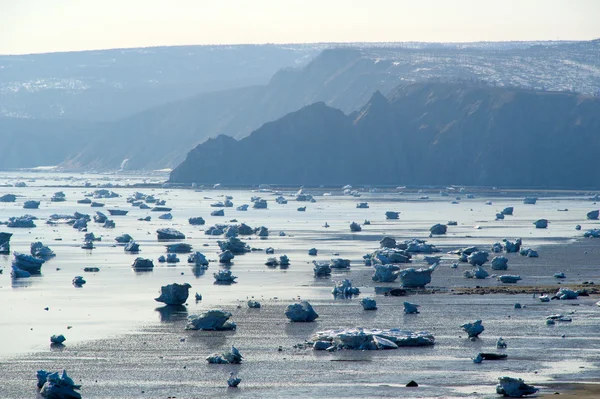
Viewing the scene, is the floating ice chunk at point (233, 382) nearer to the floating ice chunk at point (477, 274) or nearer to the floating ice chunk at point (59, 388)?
the floating ice chunk at point (59, 388)

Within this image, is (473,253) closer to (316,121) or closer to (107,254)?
(107,254)

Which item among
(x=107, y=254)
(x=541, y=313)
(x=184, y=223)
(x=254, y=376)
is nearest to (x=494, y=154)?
(x=184, y=223)

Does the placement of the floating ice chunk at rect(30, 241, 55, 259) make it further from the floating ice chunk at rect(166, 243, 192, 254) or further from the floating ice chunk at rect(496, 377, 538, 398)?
the floating ice chunk at rect(496, 377, 538, 398)

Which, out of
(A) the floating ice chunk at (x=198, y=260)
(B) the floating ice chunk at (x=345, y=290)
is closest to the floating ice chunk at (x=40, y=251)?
(A) the floating ice chunk at (x=198, y=260)

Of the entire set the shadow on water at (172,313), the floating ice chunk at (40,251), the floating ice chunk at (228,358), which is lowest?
the floating ice chunk at (228,358)

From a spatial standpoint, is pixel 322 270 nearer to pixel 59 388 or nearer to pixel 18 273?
pixel 18 273

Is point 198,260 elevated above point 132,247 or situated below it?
below

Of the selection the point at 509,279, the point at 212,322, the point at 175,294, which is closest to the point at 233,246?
the point at 509,279

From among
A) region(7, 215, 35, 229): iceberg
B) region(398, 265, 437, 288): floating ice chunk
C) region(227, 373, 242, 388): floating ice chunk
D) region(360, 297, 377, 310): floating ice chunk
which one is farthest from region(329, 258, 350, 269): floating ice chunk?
region(7, 215, 35, 229): iceberg
